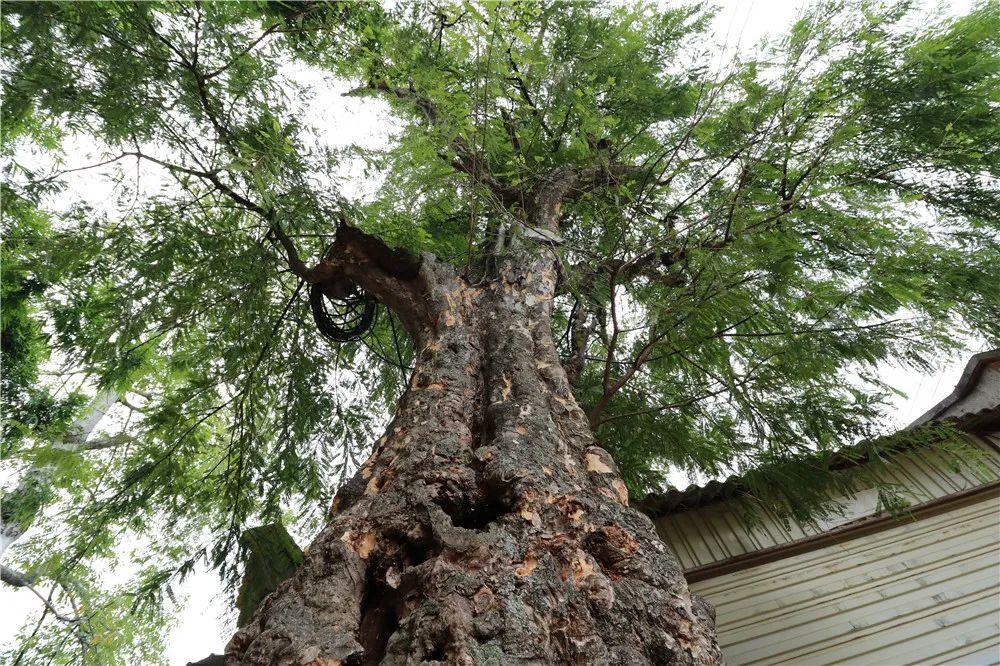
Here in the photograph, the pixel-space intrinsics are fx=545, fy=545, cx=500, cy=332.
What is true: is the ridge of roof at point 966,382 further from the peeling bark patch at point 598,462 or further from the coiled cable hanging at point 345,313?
the coiled cable hanging at point 345,313

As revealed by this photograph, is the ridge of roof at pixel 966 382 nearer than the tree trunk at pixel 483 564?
No

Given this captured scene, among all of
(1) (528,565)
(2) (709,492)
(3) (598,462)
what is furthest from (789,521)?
(1) (528,565)

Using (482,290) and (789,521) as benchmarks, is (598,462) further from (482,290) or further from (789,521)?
(789,521)

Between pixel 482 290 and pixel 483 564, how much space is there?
71.2 inches

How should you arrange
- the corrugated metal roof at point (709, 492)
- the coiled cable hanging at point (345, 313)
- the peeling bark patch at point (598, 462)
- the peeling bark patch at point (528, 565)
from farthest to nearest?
the corrugated metal roof at point (709, 492) → the coiled cable hanging at point (345, 313) → the peeling bark patch at point (598, 462) → the peeling bark patch at point (528, 565)

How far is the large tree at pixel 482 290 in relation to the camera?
1.34 m

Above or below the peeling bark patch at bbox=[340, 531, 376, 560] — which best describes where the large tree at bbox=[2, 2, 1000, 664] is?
above

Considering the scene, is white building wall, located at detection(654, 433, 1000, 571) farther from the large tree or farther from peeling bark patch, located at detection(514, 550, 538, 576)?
peeling bark patch, located at detection(514, 550, 538, 576)

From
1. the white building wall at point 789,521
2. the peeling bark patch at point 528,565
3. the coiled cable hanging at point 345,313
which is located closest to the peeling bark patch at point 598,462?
the peeling bark patch at point 528,565

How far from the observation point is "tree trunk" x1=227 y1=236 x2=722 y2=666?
108 centimetres

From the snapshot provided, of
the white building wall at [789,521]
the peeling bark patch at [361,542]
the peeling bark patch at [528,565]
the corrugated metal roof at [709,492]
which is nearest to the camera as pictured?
the peeling bark patch at [528,565]

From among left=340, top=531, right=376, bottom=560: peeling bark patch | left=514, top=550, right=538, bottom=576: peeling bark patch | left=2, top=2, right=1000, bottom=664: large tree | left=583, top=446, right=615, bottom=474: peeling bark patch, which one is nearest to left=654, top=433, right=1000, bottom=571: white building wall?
left=2, top=2, right=1000, bottom=664: large tree

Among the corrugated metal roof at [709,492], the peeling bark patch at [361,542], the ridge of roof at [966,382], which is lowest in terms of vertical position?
the peeling bark patch at [361,542]

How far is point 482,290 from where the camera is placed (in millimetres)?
2883
